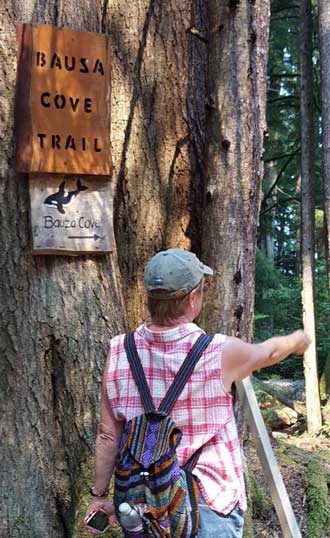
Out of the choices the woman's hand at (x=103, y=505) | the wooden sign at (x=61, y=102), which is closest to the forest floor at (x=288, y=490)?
the woman's hand at (x=103, y=505)

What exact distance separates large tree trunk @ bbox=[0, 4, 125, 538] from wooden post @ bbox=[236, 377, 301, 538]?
96 cm

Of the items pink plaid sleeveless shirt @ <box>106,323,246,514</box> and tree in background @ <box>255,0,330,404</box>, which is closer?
pink plaid sleeveless shirt @ <box>106,323,246,514</box>

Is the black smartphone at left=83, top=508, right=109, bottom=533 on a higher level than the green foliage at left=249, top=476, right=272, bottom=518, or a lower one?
higher

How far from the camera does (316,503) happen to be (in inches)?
173

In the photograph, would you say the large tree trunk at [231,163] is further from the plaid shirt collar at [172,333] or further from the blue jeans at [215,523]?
the blue jeans at [215,523]

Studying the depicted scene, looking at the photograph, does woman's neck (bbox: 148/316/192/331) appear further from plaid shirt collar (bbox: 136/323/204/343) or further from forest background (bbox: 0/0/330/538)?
forest background (bbox: 0/0/330/538)

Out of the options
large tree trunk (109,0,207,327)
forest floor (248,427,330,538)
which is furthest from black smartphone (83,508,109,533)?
forest floor (248,427,330,538)

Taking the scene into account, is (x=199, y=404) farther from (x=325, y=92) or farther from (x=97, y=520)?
(x=325, y=92)

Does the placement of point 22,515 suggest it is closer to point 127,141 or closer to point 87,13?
point 127,141

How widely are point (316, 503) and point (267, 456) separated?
6.44 feet

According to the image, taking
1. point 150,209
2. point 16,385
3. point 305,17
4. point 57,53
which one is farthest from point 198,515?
point 305,17

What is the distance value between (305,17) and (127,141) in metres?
8.81

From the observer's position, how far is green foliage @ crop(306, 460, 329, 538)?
4.25 metres

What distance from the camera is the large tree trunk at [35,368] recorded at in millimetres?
3328
